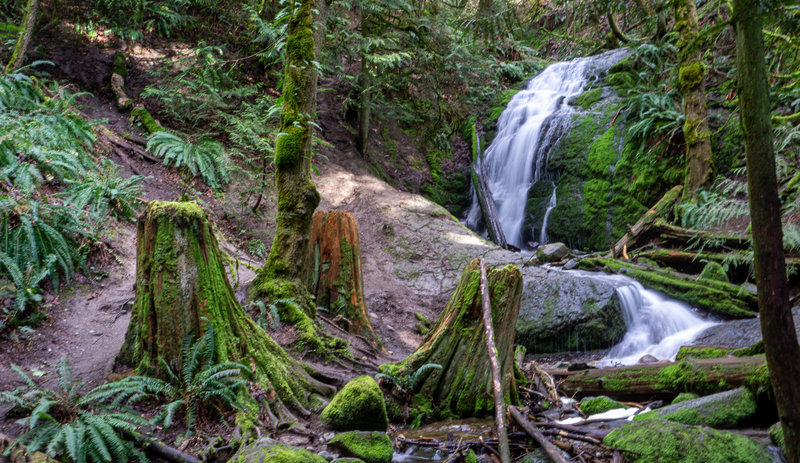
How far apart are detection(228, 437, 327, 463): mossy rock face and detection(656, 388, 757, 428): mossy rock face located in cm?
270

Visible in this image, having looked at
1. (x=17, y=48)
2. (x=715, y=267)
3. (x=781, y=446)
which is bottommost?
(x=781, y=446)

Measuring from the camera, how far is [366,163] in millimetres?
13461

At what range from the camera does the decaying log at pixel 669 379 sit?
11.8 ft

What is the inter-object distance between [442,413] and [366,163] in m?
10.3

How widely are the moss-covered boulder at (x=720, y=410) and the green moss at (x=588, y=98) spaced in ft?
41.2

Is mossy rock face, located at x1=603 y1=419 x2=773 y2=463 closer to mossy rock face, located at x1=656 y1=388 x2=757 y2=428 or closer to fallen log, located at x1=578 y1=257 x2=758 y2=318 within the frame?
mossy rock face, located at x1=656 y1=388 x2=757 y2=428

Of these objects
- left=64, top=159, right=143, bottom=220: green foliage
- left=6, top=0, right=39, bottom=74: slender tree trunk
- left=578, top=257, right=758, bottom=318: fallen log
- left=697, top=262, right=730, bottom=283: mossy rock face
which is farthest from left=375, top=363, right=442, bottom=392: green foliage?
left=6, top=0, right=39, bottom=74: slender tree trunk

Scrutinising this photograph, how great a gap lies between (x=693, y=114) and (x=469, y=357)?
8921mm

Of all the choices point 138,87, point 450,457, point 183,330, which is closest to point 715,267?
point 450,457

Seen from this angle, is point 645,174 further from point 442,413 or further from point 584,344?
point 442,413

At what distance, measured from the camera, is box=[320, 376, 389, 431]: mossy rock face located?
327 cm

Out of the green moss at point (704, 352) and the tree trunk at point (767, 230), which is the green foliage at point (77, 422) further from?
the green moss at point (704, 352)

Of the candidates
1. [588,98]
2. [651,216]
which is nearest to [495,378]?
[651,216]

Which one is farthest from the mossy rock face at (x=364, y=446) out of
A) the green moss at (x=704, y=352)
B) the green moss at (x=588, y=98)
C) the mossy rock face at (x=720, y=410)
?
the green moss at (x=588, y=98)
